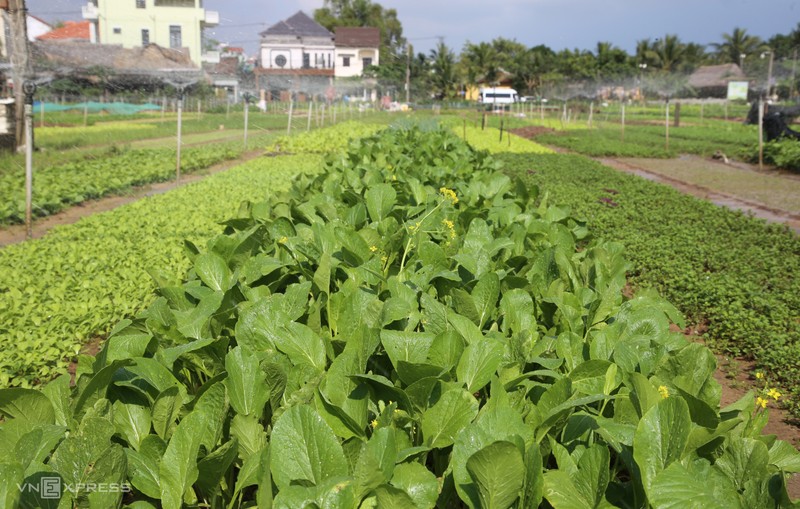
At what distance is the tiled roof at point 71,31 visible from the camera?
19.6m

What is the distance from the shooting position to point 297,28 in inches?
1644

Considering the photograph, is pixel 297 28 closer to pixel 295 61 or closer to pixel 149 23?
pixel 295 61

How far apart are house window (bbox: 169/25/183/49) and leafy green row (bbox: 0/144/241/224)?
5394mm

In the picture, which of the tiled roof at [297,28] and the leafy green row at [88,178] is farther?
the tiled roof at [297,28]

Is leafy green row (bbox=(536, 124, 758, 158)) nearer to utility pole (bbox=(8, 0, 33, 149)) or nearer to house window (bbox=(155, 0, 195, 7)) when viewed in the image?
house window (bbox=(155, 0, 195, 7))

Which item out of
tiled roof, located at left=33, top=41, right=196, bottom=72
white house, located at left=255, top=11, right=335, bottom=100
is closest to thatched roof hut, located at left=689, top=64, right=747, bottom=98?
white house, located at left=255, top=11, right=335, bottom=100

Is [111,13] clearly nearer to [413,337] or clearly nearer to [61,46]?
[61,46]

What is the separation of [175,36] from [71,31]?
3.03 m

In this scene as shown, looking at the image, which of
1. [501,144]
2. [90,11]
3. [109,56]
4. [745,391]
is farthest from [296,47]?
[745,391]

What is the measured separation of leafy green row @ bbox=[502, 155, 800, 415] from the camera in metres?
5.31

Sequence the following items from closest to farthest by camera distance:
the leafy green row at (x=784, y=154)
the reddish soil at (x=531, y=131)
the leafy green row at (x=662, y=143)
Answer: the leafy green row at (x=784, y=154) < the leafy green row at (x=662, y=143) < the reddish soil at (x=531, y=131)

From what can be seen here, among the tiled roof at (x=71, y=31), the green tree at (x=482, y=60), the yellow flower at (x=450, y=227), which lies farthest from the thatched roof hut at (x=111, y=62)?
the green tree at (x=482, y=60)

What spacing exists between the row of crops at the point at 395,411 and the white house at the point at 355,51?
43.9 meters

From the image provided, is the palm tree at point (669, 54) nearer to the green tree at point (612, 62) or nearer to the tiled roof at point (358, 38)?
the green tree at point (612, 62)
